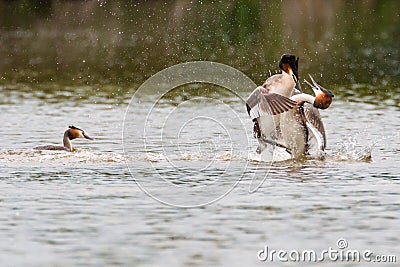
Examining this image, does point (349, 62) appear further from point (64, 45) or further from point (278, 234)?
point (278, 234)

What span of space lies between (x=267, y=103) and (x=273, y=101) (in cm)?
12

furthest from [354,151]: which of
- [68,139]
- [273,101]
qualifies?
[68,139]

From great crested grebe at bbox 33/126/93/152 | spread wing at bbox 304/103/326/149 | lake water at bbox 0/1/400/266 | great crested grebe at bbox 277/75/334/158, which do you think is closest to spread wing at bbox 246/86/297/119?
great crested grebe at bbox 277/75/334/158

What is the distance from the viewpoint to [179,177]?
17609 mm

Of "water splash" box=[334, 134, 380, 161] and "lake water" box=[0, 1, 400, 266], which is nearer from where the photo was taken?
"lake water" box=[0, 1, 400, 266]

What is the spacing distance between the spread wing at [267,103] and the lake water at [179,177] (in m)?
0.90

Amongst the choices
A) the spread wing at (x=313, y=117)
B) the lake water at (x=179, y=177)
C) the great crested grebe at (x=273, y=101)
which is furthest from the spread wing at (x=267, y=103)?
the spread wing at (x=313, y=117)

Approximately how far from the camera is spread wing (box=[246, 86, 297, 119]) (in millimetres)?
19297

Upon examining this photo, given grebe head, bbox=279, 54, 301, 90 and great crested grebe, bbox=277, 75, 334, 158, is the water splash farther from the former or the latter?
grebe head, bbox=279, 54, 301, 90

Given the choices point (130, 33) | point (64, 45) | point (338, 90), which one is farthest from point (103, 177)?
point (130, 33)

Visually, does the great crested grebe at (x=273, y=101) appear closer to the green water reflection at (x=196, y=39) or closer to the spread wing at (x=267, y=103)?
the spread wing at (x=267, y=103)

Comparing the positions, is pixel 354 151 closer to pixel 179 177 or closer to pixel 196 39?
pixel 179 177

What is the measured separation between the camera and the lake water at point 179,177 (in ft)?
42.7

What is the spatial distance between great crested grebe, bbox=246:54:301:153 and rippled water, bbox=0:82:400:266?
2.09ft
